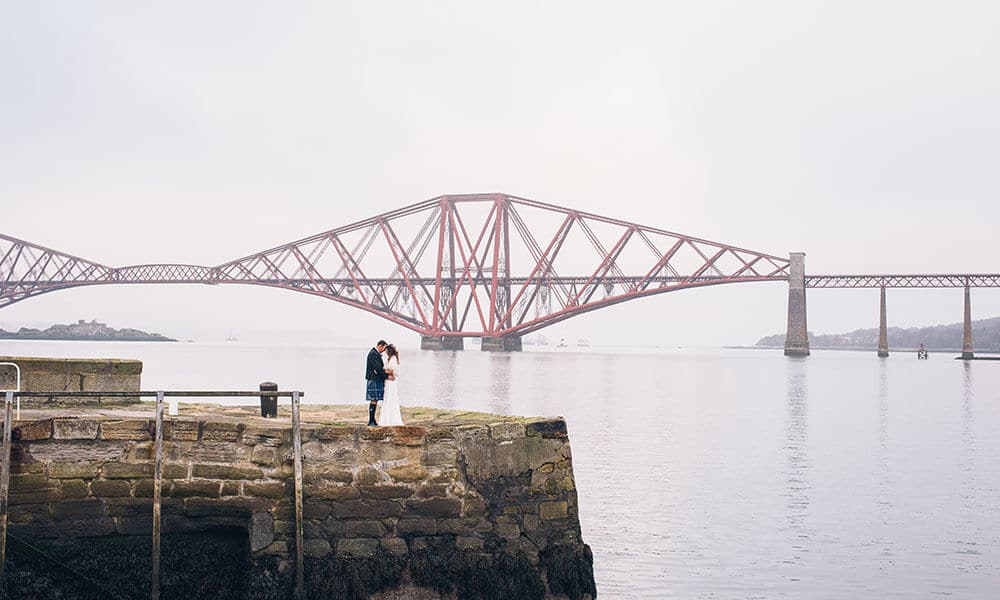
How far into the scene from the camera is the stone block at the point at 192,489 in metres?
11.6

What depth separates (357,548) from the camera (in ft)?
38.5

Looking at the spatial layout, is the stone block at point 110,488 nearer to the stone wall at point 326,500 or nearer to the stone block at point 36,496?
the stone wall at point 326,500

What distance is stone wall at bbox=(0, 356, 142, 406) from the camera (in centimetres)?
1387

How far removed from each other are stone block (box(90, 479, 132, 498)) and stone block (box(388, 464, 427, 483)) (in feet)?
9.23

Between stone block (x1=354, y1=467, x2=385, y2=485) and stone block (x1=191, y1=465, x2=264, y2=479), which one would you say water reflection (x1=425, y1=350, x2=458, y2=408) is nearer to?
stone block (x1=354, y1=467, x2=385, y2=485)

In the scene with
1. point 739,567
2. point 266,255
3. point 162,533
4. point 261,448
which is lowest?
point 739,567

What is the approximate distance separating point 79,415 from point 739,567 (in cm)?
932

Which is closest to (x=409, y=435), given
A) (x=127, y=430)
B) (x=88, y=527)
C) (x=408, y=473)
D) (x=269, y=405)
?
(x=408, y=473)

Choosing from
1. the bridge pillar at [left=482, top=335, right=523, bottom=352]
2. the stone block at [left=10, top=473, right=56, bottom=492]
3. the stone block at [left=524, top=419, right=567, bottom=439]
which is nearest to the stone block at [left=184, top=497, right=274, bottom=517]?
the stone block at [left=10, top=473, right=56, bottom=492]

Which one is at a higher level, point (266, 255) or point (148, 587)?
point (266, 255)

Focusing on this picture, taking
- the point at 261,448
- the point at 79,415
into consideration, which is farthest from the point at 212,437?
the point at 79,415

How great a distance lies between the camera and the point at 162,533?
11555mm

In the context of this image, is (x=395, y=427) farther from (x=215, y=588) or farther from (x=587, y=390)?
(x=587, y=390)

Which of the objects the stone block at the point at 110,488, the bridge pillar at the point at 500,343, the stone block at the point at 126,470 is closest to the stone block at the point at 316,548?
the stone block at the point at 126,470
